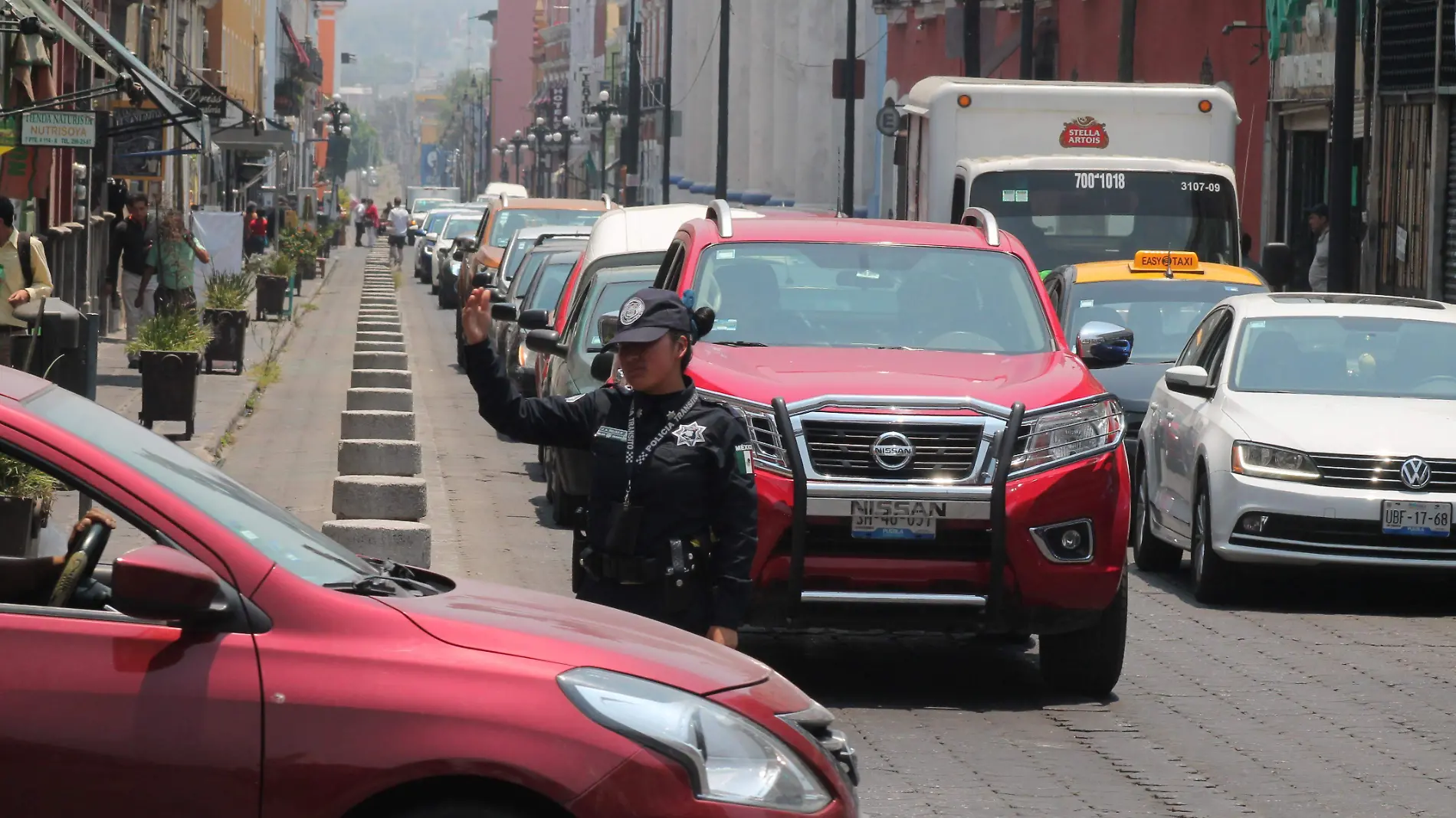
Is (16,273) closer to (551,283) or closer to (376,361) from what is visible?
(376,361)

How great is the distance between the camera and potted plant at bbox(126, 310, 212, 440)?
57.6 feet

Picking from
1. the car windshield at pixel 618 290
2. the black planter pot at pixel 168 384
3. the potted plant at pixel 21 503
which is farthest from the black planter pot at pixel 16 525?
the black planter pot at pixel 168 384

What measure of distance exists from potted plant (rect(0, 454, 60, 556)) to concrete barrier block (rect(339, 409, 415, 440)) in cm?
879

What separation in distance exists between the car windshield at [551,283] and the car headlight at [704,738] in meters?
16.2

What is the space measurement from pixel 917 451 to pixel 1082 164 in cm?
1204

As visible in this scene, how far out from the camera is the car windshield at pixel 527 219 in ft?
105

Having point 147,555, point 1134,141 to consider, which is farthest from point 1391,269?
point 147,555

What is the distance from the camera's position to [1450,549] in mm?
11312

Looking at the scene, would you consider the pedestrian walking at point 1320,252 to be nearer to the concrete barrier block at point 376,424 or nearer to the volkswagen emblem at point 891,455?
the concrete barrier block at point 376,424

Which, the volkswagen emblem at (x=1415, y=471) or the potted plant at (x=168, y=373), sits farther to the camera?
the potted plant at (x=168, y=373)

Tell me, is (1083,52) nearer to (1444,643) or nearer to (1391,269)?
(1391,269)

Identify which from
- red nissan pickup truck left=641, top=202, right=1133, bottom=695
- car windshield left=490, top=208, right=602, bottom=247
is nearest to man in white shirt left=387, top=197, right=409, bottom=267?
car windshield left=490, top=208, right=602, bottom=247

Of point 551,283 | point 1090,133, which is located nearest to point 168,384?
point 551,283

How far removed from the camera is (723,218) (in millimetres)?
10156
